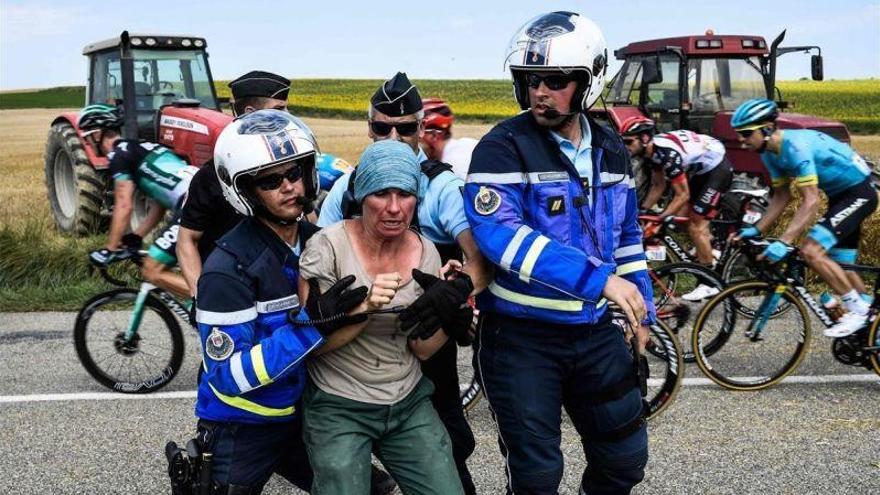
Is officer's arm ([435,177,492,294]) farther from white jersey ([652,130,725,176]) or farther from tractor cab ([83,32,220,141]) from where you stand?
tractor cab ([83,32,220,141])

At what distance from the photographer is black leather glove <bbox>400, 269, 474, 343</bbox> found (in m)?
2.98

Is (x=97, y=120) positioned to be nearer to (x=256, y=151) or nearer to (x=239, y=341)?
(x=256, y=151)

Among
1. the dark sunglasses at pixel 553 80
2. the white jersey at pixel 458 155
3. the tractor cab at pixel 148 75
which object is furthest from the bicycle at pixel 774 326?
the tractor cab at pixel 148 75

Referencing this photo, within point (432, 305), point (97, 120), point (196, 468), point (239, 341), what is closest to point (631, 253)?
point (432, 305)

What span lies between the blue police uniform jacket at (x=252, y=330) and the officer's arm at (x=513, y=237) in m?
0.66

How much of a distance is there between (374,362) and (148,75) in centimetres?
1137

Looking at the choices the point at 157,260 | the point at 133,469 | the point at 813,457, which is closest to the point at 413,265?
the point at 133,469

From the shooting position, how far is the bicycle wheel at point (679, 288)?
7.53m

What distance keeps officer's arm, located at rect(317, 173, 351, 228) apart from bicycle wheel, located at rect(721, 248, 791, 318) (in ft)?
12.1

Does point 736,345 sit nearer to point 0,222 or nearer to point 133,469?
point 133,469

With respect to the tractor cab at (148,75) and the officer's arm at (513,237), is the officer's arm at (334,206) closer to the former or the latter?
the officer's arm at (513,237)

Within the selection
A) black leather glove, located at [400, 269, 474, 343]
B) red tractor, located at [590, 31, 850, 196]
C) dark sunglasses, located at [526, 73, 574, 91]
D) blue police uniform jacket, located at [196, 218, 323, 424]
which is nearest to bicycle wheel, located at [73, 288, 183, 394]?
blue police uniform jacket, located at [196, 218, 323, 424]

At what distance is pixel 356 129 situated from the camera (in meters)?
36.0

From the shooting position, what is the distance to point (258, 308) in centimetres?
307
